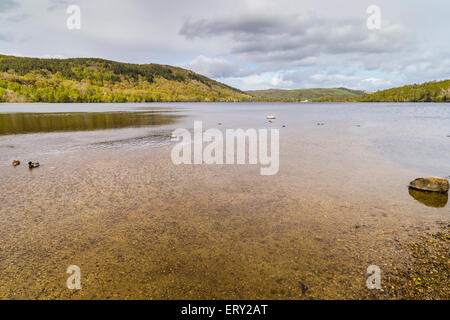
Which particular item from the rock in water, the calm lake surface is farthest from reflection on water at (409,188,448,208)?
the rock in water

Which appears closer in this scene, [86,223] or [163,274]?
[163,274]

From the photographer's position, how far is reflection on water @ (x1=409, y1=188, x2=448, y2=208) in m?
12.9

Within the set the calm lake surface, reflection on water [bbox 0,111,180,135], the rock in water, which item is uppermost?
reflection on water [bbox 0,111,180,135]

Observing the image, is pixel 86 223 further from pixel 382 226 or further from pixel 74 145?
pixel 74 145

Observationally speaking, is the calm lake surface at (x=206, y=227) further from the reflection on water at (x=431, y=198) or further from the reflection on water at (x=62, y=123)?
the reflection on water at (x=62, y=123)

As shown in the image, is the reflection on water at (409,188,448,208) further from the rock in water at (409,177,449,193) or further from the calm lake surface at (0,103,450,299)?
the rock in water at (409,177,449,193)

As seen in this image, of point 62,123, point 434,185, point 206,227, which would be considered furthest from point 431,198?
point 62,123

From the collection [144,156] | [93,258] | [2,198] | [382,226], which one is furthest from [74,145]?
[382,226]

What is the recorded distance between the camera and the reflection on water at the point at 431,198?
42.3ft

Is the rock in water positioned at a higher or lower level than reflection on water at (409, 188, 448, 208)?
higher

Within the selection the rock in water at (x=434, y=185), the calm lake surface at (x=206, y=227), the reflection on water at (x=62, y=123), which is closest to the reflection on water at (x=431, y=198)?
the calm lake surface at (x=206, y=227)

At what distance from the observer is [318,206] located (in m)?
Result: 12.8

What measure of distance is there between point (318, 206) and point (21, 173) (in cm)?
2102
